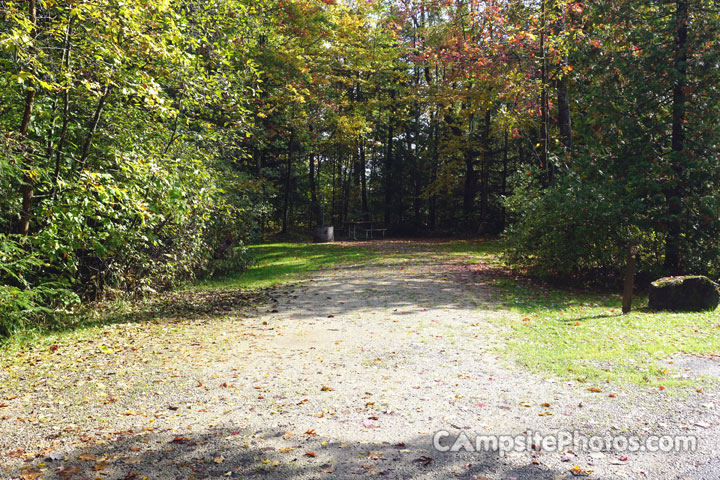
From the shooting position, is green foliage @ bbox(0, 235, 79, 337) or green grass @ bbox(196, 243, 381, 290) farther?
green grass @ bbox(196, 243, 381, 290)

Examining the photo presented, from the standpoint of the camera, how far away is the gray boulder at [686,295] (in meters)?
8.42

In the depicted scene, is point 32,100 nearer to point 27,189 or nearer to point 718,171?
point 27,189

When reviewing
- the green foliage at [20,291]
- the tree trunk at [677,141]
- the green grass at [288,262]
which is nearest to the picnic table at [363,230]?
the green grass at [288,262]

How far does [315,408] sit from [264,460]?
1.00 m

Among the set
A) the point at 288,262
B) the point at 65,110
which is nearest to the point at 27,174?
the point at 65,110

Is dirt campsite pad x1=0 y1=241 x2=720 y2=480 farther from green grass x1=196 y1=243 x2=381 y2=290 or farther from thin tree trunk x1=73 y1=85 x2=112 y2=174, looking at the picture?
green grass x1=196 y1=243 x2=381 y2=290

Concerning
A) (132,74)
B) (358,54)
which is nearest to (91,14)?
(132,74)

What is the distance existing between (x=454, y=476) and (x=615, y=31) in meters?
12.1

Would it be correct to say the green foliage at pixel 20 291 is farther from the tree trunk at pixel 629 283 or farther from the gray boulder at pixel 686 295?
the gray boulder at pixel 686 295

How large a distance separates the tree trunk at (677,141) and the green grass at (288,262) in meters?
8.19

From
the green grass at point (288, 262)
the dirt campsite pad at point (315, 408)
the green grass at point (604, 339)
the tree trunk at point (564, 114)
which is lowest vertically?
the green grass at point (604, 339)

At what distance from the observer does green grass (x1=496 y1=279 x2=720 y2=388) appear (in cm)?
512

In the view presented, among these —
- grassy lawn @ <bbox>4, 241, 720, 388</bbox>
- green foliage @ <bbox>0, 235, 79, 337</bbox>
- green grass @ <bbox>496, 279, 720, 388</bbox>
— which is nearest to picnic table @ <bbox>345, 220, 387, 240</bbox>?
grassy lawn @ <bbox>4, 241, 720, 388</bbox>

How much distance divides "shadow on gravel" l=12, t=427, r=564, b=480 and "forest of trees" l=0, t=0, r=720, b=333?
10.6 feet
